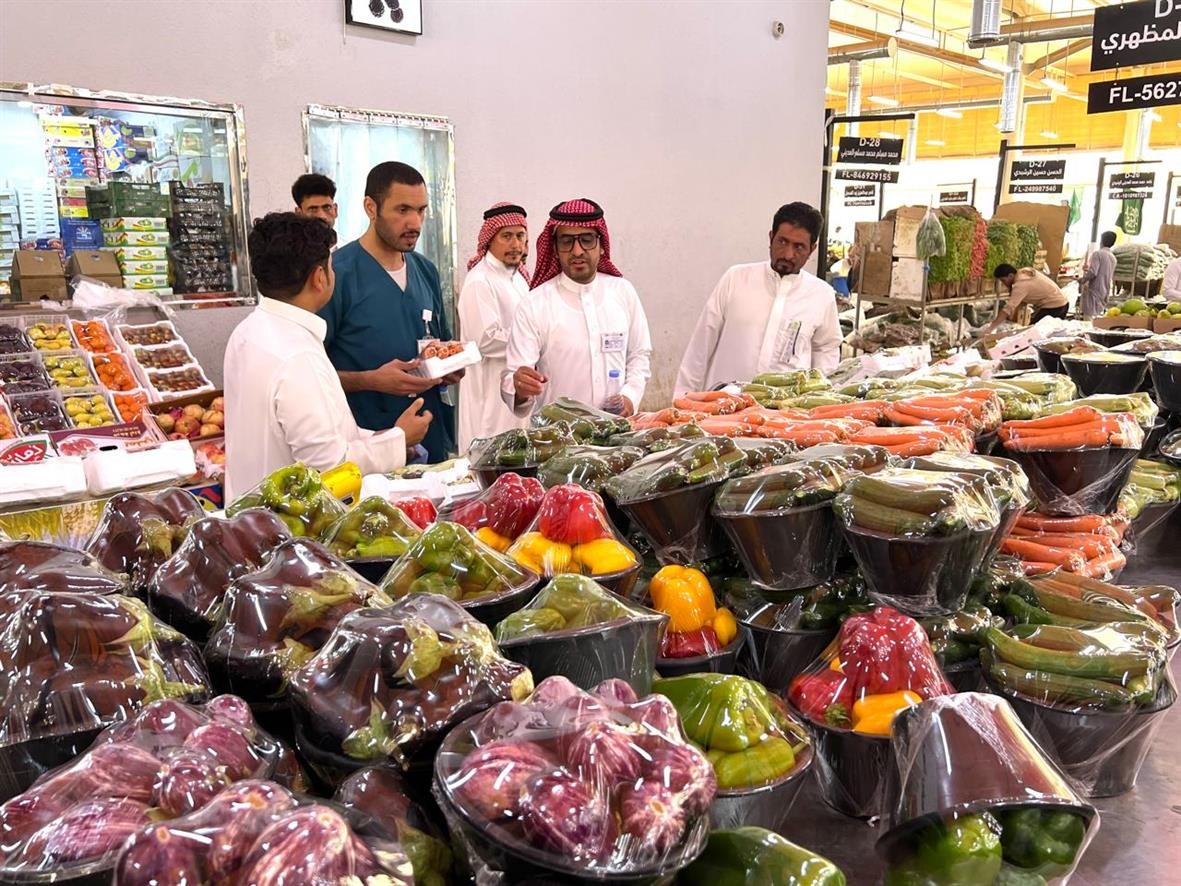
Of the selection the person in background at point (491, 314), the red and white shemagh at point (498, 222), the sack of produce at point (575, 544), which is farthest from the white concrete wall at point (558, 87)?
the sack of produce at point (575, 544)

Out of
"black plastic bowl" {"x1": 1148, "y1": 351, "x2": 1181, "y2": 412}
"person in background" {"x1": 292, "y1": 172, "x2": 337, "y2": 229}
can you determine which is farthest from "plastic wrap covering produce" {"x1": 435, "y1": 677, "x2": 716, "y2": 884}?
"person in background" {"x1": 292, "y1": 172, "x2": 337, "y2": 229}

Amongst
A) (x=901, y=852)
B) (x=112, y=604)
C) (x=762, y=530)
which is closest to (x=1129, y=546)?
(x=762, y=530)

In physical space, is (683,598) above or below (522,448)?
below

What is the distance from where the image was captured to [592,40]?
285 inches

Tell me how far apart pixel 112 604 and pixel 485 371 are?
3926 millimetres

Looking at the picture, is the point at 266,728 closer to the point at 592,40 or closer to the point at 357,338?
the point at 357,338

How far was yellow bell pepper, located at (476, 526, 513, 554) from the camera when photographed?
1.82 m

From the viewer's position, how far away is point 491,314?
504cm

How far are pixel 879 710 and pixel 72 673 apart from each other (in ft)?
3.50

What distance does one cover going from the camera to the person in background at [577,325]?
4453mm

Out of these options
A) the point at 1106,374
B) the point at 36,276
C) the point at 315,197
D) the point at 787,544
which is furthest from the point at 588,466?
the point at 36,276

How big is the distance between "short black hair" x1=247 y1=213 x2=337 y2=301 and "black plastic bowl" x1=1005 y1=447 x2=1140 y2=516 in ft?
6.89

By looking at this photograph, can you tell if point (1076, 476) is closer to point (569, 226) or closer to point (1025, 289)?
point (569, 226)

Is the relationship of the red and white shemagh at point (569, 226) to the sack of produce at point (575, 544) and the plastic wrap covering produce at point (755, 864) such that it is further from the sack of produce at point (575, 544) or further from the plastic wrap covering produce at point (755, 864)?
the plastic wrap covering produce at point (755, 864)
